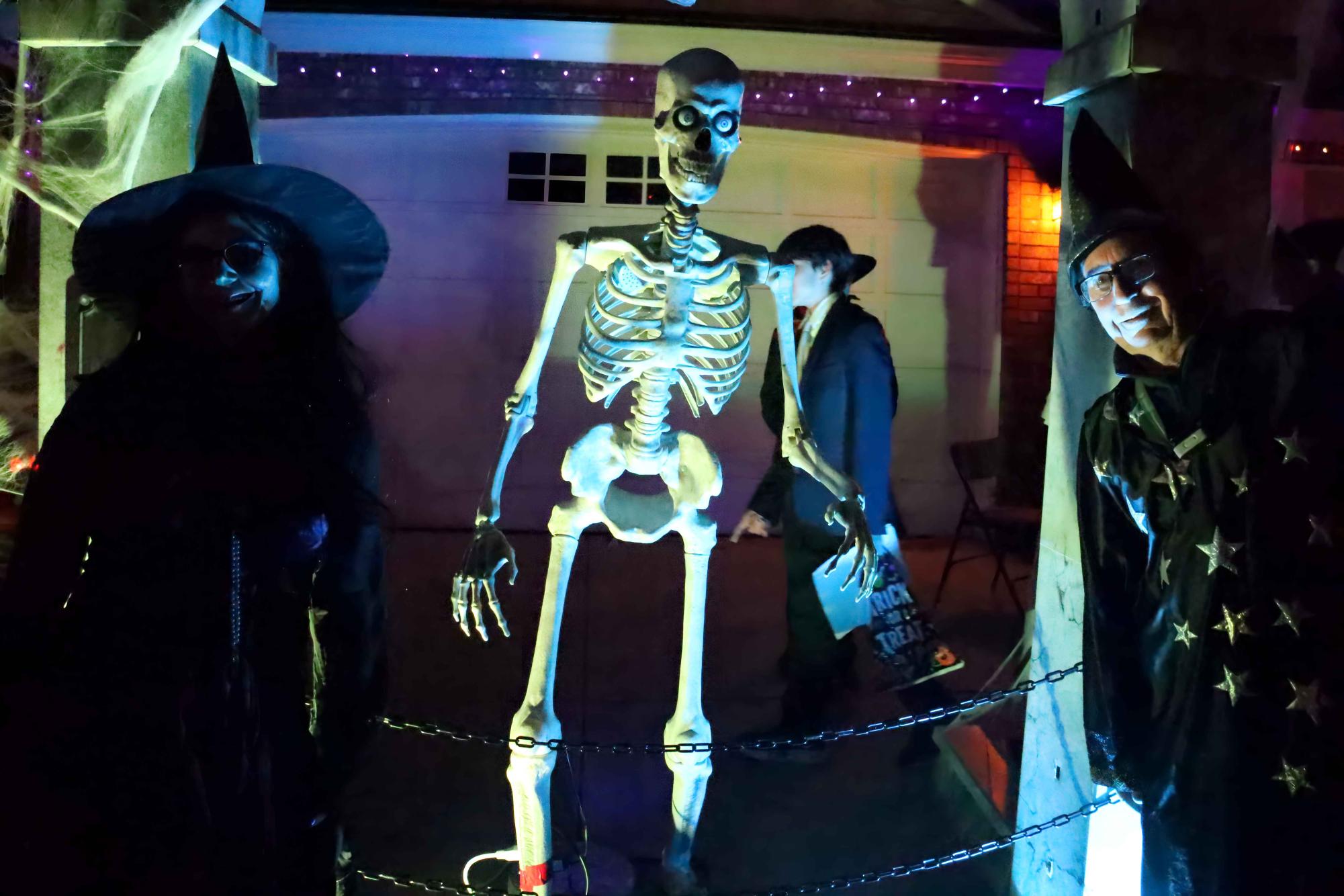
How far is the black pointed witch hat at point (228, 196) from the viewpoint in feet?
6.47

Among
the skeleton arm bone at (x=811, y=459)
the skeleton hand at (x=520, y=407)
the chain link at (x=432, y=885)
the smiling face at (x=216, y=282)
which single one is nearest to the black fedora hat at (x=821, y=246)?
the skeleton arm bone at (x=811, y=459)

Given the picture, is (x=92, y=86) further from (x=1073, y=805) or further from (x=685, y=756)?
(x=1073, y=805)

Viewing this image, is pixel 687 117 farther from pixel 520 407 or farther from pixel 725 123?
pixel 520 407

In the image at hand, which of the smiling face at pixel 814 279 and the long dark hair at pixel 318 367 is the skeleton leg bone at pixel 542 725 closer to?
the long dark hair at pixel 318 367

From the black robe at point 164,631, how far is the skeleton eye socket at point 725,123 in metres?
1.08

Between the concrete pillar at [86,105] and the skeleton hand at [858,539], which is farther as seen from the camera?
the concrete pillar at [86,105]

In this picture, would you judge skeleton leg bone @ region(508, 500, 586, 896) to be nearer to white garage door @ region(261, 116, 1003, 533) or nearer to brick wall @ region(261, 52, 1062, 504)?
white garage door @ region(261, 116, 1003, 533)

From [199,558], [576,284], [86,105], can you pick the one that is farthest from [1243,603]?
[576,284]

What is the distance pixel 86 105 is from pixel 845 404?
8.33 feet

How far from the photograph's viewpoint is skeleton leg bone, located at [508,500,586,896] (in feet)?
7.98

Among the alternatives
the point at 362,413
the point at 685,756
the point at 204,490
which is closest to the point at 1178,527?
the point at 685,756

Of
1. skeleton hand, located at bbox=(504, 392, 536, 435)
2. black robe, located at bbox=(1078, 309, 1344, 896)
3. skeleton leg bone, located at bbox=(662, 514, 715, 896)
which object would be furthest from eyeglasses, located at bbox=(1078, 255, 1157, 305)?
skeleton hand, located at bbox=(504, 392, 536, 435)

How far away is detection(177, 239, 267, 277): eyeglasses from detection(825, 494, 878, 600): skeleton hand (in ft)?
4.59

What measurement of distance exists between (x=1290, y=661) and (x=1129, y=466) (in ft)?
1.72
